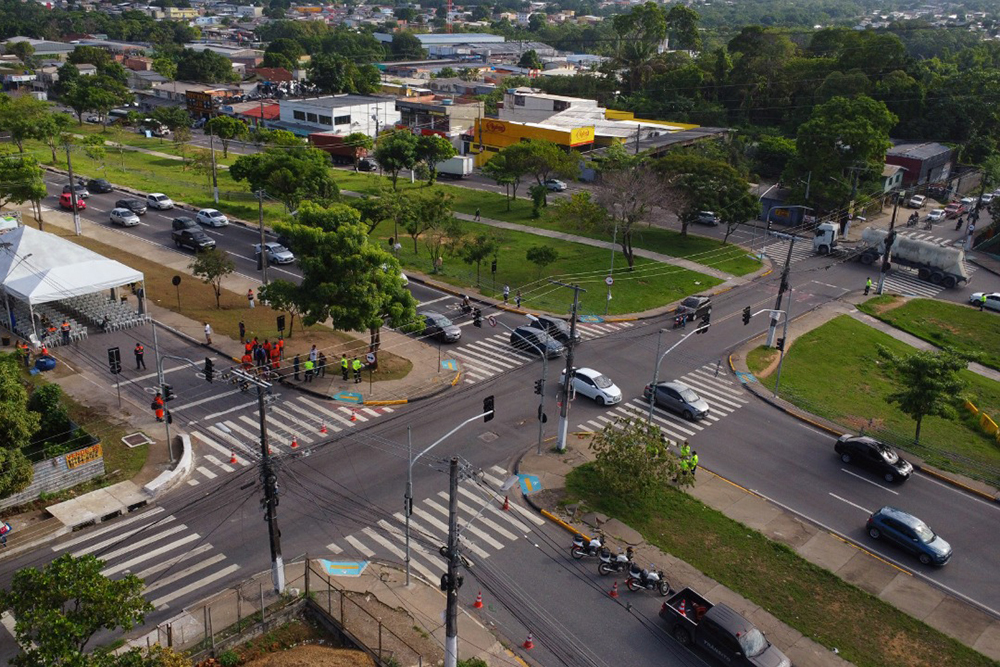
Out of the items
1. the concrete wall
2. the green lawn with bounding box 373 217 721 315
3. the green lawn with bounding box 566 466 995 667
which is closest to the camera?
the green lawn with bounding box 566 466 995 667

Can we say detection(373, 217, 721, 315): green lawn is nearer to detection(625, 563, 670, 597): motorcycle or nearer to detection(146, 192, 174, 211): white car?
detection(146, 192, 174, 211): white car

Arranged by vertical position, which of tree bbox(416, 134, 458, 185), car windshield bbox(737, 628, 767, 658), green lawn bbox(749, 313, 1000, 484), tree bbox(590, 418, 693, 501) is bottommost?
green lawn bbox(749, 313, 1000, 484)

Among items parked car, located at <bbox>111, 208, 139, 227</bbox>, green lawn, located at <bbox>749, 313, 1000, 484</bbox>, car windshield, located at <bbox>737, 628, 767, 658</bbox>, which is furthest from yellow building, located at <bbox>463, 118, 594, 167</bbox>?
car windshield, located at <bbox>737, 628, 767, 658</bbox>

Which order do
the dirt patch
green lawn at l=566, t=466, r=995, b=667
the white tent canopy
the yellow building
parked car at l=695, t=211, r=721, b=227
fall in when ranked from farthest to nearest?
the yellow building
parked car at l=695, t=211, r=721, b=227
the white tent canopy
green lawn at l=566, t=466, r=995, b=667
the dirt patch

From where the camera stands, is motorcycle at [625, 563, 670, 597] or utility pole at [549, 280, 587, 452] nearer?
motorcycle at [625, 563, 670, 597]

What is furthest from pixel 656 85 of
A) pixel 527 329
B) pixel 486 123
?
pixel 527 329

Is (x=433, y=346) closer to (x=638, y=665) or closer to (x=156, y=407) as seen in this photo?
(x=156, y=407)

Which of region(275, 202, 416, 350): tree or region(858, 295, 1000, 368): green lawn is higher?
region(275, 202, 416, 350): tree
